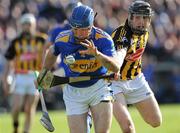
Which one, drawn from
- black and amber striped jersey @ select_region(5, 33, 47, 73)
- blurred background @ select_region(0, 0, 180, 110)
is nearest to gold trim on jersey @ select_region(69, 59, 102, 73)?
black and amber striped jersey @ select_region(5, 33, 47, 73)

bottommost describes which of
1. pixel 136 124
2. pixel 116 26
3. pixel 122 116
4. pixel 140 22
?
pixel 136 124

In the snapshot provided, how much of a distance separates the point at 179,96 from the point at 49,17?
4.91m

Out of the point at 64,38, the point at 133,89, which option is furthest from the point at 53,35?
the point at 64,38

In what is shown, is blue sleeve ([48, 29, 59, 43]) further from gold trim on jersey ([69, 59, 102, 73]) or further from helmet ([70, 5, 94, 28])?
helmet ([70, 5, 94, 28])

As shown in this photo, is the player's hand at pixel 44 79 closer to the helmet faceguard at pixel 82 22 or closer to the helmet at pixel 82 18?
the helmet faceguard at pixel 82 22

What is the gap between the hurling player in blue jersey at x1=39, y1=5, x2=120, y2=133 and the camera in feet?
30.2

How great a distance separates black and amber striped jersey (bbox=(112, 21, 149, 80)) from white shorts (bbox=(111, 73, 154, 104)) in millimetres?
A: 92

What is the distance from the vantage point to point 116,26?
24062 millimetres

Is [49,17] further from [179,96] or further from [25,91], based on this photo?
[25,91]

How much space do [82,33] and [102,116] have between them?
42.6 inches

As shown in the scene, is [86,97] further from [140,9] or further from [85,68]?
[140,9]

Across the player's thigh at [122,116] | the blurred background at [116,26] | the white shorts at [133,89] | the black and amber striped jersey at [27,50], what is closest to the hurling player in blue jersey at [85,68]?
the player's thigh at [122,116]

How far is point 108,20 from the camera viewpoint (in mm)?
24375

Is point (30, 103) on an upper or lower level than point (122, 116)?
lower
